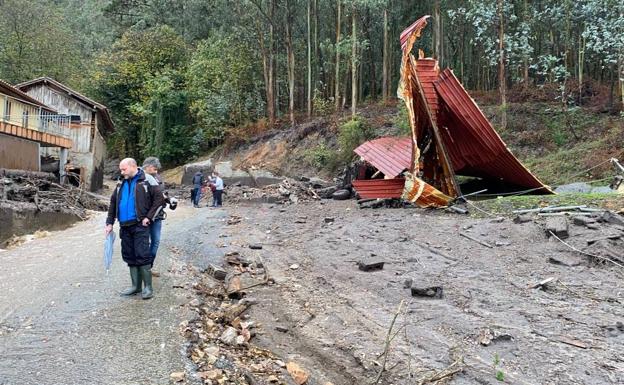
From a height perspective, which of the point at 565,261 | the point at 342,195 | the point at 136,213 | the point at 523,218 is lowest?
the point at 565,261

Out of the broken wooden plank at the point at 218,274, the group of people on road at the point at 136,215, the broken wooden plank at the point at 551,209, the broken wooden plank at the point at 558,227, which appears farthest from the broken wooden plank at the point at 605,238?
the group of people on road at the point at 136,215

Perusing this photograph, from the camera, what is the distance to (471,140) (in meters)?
15.6

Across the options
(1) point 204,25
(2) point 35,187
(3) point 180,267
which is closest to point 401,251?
(3) point 180,267

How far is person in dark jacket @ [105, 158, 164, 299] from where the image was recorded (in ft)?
18.8

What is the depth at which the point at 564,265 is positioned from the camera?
7.93 metres

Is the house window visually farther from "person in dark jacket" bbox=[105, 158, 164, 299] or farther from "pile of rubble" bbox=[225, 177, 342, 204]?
"person in dark jacket" bbox=[105, 158, 164, 299]

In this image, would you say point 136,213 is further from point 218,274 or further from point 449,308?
point 449,308

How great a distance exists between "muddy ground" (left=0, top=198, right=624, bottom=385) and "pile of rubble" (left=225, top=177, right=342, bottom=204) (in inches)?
418

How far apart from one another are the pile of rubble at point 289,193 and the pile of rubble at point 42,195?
19.6 feet

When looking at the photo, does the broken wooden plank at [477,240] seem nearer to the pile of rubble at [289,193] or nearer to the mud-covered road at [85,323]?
the mud-covered road at [85,323]

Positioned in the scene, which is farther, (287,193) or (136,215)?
(287,193)

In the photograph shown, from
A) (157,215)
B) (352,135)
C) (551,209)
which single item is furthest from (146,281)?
(352,135)

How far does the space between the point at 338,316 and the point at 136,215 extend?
109 inches

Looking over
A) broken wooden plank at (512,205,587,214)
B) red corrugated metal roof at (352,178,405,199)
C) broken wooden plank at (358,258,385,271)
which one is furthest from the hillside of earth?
broken wooden plank at (358,258,385,271)
